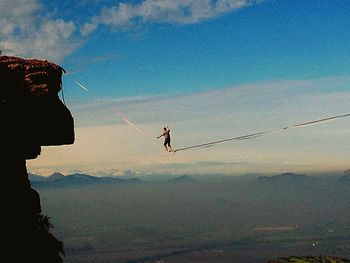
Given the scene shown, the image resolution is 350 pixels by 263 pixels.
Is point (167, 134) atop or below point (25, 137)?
atop

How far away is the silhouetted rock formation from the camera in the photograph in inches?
1180

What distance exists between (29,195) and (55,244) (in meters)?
4.65

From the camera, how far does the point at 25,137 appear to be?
32.9m

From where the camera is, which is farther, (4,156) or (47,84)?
(47,84)

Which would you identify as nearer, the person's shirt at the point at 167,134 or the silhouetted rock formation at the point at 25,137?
the silhouetted rock formation at the point at 25,137

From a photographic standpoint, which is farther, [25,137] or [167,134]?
[167,134]

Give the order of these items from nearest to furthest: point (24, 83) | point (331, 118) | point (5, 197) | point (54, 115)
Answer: point (331, 118) < point (5, 197) < point (24, 83) < point (54, 115)

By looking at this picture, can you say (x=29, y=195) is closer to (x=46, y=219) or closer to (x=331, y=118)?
(x=46, y=219)

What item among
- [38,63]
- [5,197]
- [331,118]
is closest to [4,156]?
[5,197]

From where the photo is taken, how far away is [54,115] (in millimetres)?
34094

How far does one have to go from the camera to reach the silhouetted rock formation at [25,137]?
98.3 feet

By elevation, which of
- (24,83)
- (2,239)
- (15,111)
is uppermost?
(24,83)

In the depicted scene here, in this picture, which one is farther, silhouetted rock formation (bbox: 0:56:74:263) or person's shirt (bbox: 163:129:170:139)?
person's shirt (bbox: 163:129:170:139)

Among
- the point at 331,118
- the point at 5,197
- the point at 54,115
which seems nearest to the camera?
the point at 331,118
